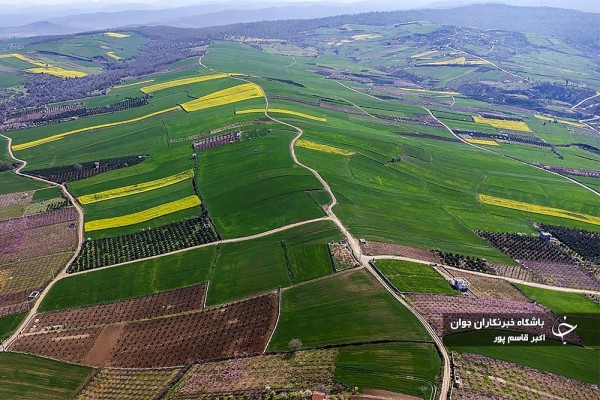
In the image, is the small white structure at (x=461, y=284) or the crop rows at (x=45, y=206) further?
the crop rows at (x=45, y=206)

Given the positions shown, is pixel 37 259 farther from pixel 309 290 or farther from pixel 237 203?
pixel 309 290

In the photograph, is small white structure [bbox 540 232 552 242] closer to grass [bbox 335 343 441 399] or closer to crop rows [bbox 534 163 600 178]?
grass [bbox 335 343 441 399]

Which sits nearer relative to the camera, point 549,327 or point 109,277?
point 549,327

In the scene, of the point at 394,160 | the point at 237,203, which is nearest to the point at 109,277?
the point at 237,203

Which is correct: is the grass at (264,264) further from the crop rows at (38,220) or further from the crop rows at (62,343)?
the crop rows at (38,220)

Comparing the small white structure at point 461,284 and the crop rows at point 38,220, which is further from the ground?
the small white structure at point 461,284

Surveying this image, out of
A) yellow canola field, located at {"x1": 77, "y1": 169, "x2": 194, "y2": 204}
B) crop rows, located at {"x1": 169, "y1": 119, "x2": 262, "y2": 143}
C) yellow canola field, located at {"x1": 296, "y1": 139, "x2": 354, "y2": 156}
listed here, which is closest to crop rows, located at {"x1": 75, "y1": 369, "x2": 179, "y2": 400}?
yellow canola field, located at {"x1": 77, "y1": 169, "x2": 194, "y2": 204}

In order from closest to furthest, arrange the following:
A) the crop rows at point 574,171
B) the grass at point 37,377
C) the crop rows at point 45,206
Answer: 1. the grass at point 37,377
2. the crop rows at point 45,206
3. the crop rows at point 574,171

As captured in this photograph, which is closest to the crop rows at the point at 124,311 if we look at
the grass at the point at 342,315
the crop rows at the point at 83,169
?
the grass at the point at 342,315
